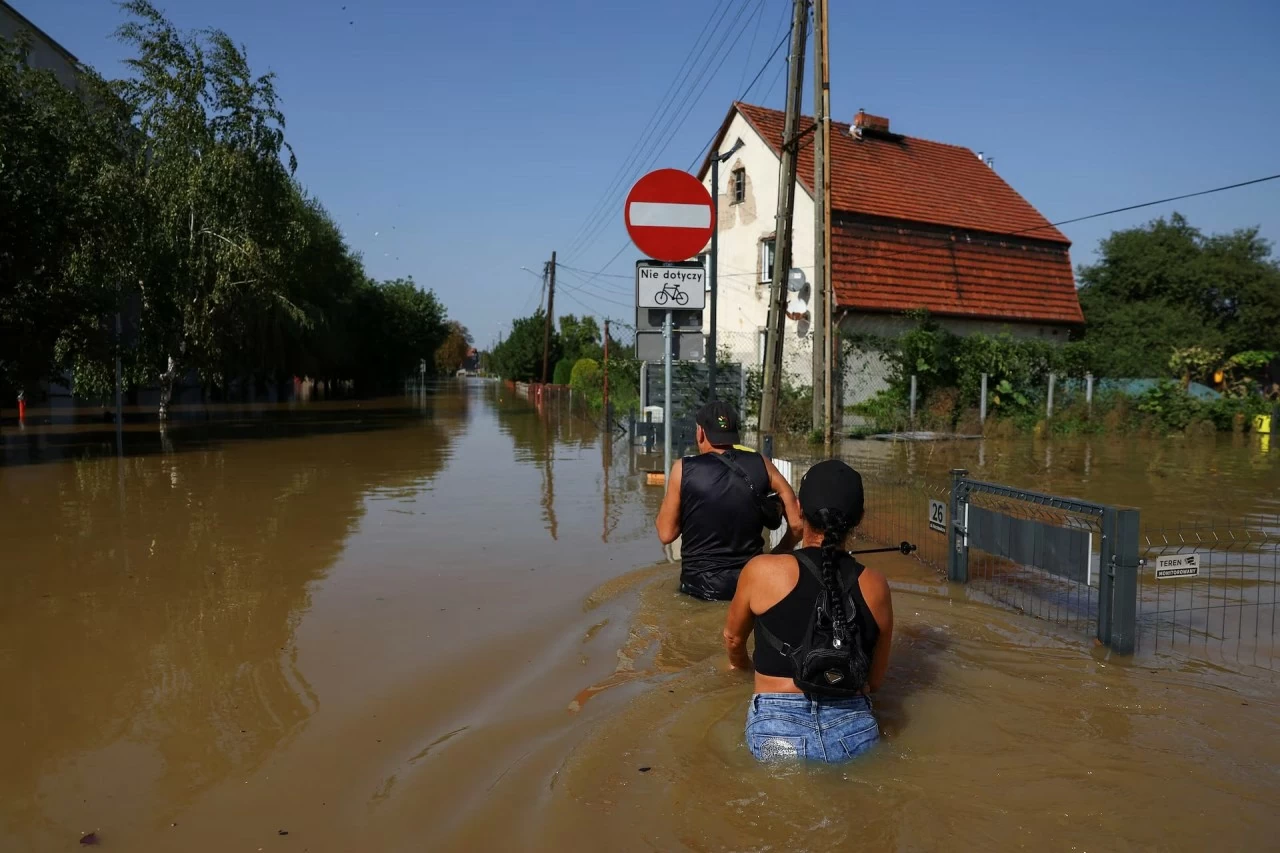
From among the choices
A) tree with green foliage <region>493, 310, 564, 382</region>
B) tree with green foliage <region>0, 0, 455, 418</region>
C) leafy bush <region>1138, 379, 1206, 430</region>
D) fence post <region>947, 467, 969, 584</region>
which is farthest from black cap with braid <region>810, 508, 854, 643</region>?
tree with green foliage <region>493, 310, 564, 382</region>

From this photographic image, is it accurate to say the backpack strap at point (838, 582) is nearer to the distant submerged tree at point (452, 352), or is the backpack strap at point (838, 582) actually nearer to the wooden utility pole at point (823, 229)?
the wooden utility pole at point (823, 229)

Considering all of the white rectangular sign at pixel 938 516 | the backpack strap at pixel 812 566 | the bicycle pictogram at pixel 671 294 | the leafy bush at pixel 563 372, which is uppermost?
the bicycle pictogram at pixel 671 294

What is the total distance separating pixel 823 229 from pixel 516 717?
1474cm

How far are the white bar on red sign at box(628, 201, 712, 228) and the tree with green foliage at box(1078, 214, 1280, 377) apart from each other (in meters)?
30.9

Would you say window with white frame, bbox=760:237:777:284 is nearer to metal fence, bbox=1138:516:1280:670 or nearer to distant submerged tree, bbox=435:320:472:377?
metal fence, bbox=1138:516:1280:670

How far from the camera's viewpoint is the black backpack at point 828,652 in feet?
10.3

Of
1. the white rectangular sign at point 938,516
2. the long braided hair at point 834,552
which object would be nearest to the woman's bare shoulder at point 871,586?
the long braided hair at point 834,552

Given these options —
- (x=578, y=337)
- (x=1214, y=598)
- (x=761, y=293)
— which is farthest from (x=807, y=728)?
(x=578, y=337)

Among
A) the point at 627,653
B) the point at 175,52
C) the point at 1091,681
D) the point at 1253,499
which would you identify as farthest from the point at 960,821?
the point at 175,52

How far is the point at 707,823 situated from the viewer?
3059 millimetres

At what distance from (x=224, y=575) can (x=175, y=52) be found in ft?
76.6

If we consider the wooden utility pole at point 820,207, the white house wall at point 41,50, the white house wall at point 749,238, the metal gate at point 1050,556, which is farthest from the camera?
the white house wall at point 41,50

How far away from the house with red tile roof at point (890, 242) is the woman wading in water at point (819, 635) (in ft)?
71.7

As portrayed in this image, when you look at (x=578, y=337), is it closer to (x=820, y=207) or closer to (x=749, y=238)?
(x=749, y=238)
